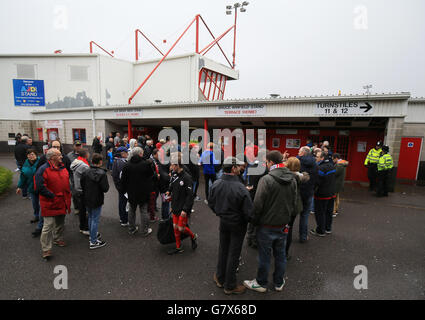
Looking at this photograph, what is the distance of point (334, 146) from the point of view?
10.4 metres

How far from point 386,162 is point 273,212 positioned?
23.6 feet

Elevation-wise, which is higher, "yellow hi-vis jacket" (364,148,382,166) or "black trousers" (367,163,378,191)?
"yellow hi-vis jacket" (364,148,382,166)

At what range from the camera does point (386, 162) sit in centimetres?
776

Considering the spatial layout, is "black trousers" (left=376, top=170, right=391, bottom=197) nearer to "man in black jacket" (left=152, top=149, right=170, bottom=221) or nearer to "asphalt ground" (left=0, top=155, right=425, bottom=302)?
"asphalt ground" (left=0, top=155, right=425, bottom=302)

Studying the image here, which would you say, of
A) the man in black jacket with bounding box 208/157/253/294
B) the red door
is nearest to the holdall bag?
the man in black jacket with bounding box 208/157/253/294

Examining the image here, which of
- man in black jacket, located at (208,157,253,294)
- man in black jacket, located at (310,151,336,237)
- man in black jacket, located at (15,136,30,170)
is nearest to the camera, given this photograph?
man in black jacket, located at (208,157,253,294)

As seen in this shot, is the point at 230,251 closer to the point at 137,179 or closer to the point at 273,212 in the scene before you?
the point at 273,212

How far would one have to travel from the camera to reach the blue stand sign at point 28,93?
1947 cm

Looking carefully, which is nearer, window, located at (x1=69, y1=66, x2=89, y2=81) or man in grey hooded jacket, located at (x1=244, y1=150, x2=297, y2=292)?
man in grey hooded jacket, located at (x1=244, y1=150, x2=297, y2=292)

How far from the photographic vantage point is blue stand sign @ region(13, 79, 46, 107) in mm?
19469

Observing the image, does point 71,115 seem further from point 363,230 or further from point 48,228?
point 363,230

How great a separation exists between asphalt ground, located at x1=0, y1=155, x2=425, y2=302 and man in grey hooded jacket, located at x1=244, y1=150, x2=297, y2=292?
0.43 m

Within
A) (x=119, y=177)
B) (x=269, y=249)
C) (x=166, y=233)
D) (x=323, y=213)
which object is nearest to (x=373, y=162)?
(x=323, y=213)
